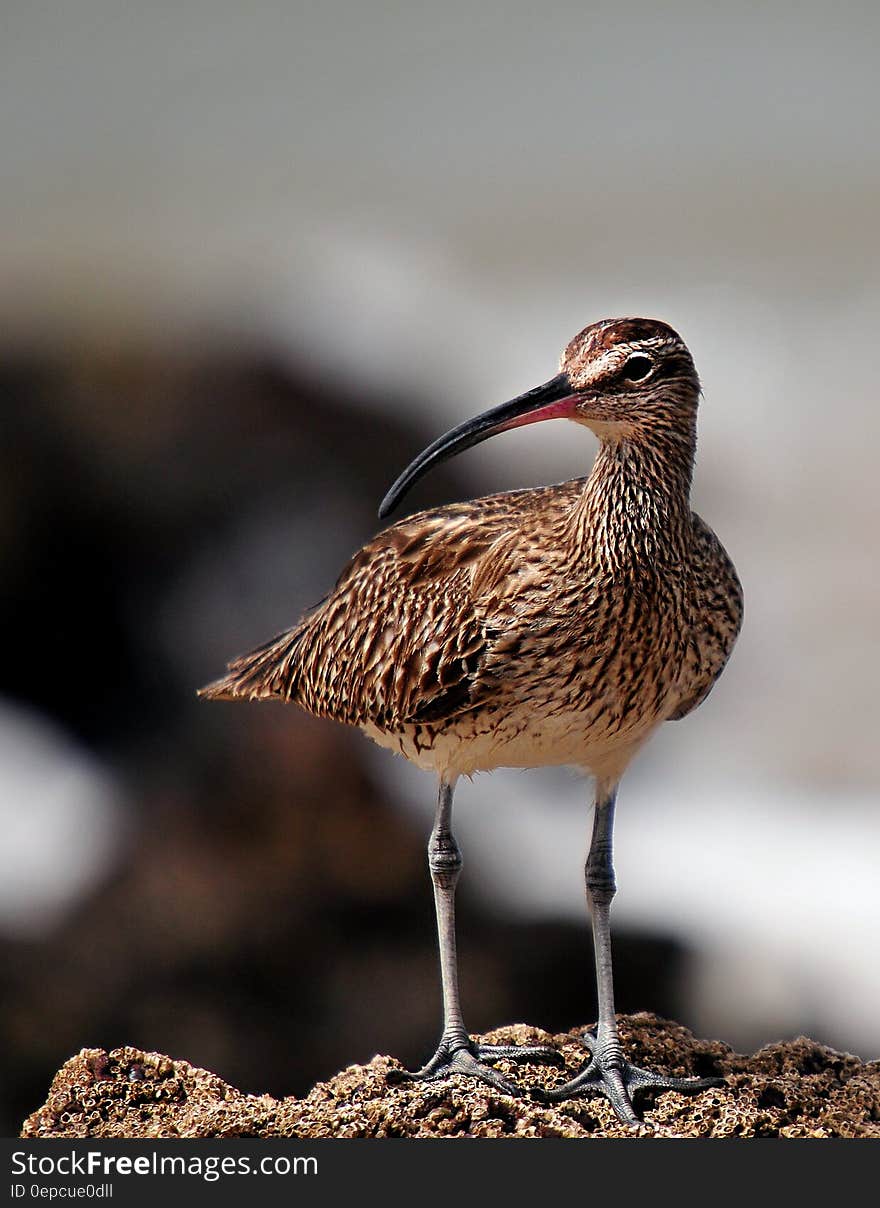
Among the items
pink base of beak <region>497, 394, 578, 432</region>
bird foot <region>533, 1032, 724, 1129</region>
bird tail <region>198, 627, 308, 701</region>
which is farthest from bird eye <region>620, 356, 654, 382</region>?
bird foot <region>533, 1032, 724, 1129</region>

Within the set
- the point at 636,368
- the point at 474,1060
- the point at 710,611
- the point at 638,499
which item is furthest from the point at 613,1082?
the point at 636,368

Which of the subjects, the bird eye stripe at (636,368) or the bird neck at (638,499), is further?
the bird neck at (638,499)

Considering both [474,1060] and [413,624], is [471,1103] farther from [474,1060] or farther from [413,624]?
[413,624]

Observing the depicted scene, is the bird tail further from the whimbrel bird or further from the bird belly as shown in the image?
the bird belly

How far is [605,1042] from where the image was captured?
5887 millimetres

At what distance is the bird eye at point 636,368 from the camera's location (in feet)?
17.4

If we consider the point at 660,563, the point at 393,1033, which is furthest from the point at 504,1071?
the point at 393,1033

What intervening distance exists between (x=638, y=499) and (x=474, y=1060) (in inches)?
77.5

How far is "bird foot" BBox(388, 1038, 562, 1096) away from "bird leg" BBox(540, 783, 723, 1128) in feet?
0.47

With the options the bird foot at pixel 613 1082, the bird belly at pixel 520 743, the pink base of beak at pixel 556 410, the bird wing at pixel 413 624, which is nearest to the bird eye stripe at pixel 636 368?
the pink base of beak at pixel 556 410

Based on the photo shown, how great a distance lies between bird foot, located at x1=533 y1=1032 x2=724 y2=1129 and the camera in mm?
5770

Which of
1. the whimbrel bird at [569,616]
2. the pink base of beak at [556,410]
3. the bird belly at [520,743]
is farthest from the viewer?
the bird belly at [520,743]

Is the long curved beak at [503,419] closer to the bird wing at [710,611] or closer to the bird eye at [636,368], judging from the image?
the bird eye at [636,368]

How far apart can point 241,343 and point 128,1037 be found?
581 cm
